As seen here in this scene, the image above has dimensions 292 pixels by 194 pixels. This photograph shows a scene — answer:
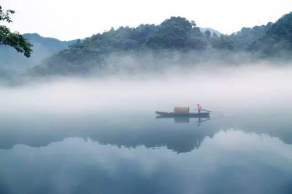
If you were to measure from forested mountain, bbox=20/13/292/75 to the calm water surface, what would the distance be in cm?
7058

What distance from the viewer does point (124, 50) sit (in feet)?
431

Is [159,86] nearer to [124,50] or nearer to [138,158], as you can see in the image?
[124,50]

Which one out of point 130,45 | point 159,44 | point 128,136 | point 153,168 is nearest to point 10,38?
point 153,168

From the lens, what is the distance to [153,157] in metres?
29.7

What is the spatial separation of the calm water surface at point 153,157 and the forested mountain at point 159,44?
7058 centimetres

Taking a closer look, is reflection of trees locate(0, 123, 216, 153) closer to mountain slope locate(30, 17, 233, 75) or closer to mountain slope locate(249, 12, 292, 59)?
mountain slope locate(249, 12, 292, 59)

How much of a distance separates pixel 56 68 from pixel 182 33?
60.9m

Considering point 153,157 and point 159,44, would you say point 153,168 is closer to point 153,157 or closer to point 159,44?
point 153,157

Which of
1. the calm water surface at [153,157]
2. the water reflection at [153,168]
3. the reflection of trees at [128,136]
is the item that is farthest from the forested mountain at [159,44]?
the water reflection at [153,168]

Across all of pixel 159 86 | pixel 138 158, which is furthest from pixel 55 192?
pixel 159 86

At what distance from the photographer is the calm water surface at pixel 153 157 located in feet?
72.0

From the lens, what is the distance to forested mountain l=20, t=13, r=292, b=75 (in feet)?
369

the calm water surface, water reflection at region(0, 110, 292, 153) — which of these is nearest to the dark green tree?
the calm water surface

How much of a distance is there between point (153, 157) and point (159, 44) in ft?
318
